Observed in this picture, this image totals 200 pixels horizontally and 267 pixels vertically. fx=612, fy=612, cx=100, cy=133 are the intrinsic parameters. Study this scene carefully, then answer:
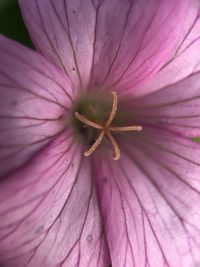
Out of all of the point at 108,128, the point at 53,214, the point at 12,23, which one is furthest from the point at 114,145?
the point at 12,23

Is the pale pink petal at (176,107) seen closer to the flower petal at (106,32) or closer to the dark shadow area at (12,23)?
the flower petal at (106,32)

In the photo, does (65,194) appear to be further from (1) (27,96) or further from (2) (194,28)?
(2) (194,28)

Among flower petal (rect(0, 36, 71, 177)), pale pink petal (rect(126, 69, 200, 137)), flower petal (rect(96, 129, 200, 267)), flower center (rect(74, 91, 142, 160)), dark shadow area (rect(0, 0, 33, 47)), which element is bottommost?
flower petal (rect(96, 129, 200, 267))

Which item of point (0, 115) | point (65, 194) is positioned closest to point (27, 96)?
point (0, 115)

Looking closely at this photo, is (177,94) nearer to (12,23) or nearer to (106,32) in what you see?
(106,32)

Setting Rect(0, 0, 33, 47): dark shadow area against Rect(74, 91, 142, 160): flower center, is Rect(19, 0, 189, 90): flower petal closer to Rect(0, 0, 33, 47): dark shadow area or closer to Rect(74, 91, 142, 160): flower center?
Rect(74, 91, 142, 160): flower center

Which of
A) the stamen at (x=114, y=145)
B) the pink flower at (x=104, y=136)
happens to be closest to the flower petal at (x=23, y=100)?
the pink flower at (x=104, y=136)

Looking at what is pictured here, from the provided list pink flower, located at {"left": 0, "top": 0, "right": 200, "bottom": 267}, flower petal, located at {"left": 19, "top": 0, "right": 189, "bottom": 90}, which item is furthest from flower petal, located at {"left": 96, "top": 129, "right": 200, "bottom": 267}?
flower petal, located at {"left": 19, "top": 0, "right": 189, "bottom": 90}
